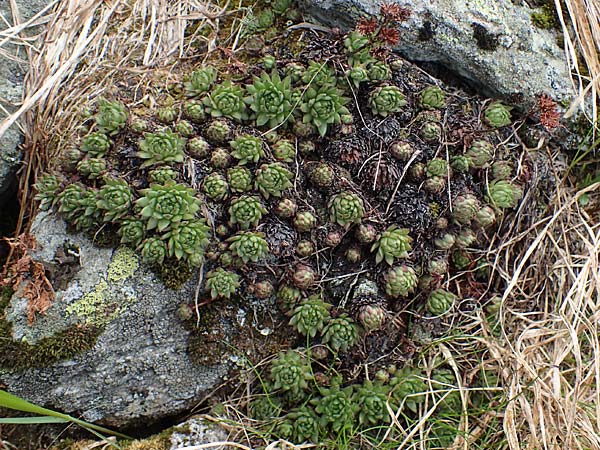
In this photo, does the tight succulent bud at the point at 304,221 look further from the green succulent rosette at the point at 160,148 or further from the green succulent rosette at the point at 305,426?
the green succulent rosette at the point at 305,426

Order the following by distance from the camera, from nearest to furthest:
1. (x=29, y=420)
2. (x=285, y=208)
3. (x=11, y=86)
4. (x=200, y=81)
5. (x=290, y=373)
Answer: (x=29, y=420) < (x=290, y=373) < (x=285, y=208) < (x=200, y=81) < (x=11, y=86)

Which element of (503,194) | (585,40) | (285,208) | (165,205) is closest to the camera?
(165,205)

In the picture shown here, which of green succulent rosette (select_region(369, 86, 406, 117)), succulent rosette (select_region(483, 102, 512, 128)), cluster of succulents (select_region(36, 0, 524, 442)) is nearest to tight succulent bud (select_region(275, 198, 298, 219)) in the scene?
cluster of succulents (select_region(36, 0, 524, 442))

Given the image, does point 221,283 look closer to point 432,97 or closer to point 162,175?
point 162,175

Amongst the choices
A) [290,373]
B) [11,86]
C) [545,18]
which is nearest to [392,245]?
[290,373]

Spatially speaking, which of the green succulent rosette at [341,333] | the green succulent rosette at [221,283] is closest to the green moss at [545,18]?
the green succulent rosette at [341,333]

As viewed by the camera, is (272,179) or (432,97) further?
(432,97)

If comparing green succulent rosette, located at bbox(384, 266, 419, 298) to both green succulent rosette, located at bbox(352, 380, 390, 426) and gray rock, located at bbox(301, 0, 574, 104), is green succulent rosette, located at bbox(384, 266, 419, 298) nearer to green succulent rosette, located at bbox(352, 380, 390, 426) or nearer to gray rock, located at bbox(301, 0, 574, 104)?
green succulent rosette, located at bbox(352, 380, 390, 426)
